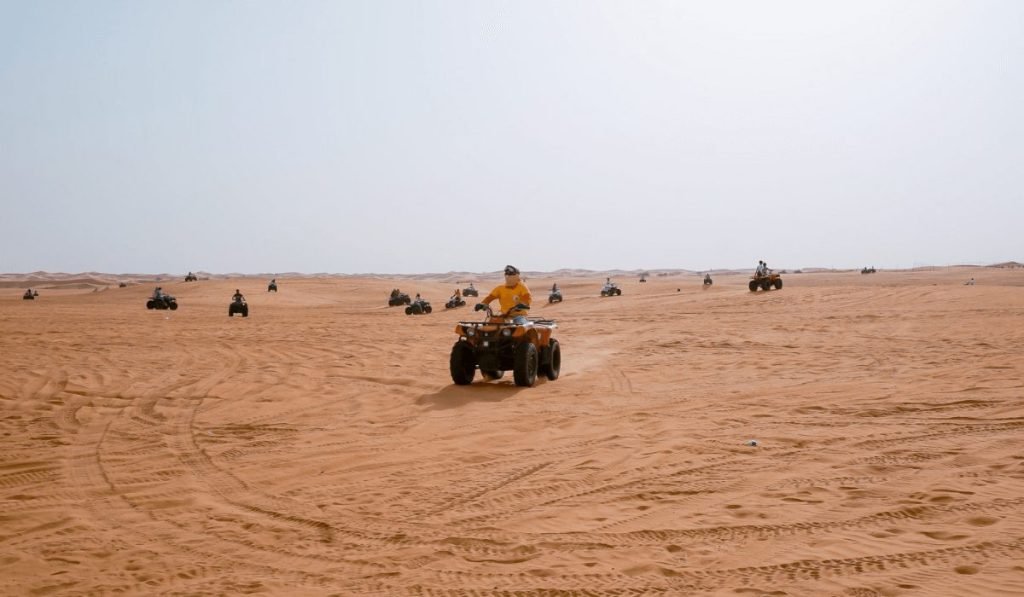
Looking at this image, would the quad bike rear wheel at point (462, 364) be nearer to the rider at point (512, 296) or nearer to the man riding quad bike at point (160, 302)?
the rider at point (512, 296)

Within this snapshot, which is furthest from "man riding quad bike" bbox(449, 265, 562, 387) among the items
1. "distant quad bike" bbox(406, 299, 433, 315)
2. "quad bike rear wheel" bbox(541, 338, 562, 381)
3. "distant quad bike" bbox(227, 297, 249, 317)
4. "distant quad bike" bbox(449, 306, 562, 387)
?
"distant quad bike" bbox(406, 299, 433, 315)

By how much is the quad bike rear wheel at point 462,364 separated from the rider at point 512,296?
67cm

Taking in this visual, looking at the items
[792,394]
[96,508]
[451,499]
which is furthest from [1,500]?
[792,394]

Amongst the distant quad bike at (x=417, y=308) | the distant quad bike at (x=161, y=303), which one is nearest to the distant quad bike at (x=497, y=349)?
the distant quad bike at (x=417, y=308)

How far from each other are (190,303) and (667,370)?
34913 millimetres

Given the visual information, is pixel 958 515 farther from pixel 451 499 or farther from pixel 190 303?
pixel 190 303

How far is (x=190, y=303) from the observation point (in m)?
42.2

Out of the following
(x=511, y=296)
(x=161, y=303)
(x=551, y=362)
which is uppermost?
(x=511, y=296)

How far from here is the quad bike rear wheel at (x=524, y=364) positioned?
11.6 metres

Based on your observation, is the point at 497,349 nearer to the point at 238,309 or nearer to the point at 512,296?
the point at 512,296

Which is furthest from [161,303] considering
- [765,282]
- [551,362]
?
[765,282]

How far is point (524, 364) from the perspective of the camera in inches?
457

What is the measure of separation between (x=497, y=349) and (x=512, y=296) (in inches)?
34.2

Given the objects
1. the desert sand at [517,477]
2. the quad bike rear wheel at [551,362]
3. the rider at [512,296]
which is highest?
the rider at [512,296]
